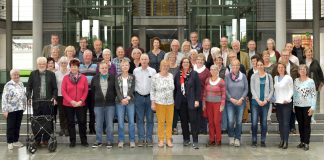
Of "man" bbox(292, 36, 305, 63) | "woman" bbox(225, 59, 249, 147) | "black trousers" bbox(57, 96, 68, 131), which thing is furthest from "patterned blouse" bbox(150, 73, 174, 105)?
"man" bbox(292, 36, 305, 63)

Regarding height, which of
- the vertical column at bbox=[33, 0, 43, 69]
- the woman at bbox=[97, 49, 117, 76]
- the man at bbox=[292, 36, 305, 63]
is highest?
the vertical column at bbox=[33, 0, 43, 69]

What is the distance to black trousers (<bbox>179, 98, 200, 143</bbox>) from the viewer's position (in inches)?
397

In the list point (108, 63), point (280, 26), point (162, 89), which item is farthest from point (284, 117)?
point (280, 26)

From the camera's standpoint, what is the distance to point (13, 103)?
9992 mm

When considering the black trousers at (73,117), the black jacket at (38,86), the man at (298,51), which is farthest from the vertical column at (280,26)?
the black jacket at (38,86)

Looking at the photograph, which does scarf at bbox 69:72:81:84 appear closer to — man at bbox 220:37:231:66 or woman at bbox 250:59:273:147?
man at bbox 220:37:231:66

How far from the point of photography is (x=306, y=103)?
986 centimetres

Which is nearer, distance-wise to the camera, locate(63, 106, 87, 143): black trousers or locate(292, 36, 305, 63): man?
locate(63, 106, 87, 143): black trousers

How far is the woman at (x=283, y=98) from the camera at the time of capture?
9883 millimetres

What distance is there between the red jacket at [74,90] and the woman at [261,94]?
3.67 metres

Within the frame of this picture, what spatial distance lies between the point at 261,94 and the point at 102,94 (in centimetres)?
348

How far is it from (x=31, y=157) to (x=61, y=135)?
159 cm

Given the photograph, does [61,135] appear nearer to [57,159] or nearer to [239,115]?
[57,159]

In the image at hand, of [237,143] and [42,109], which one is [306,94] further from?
[42,109]
